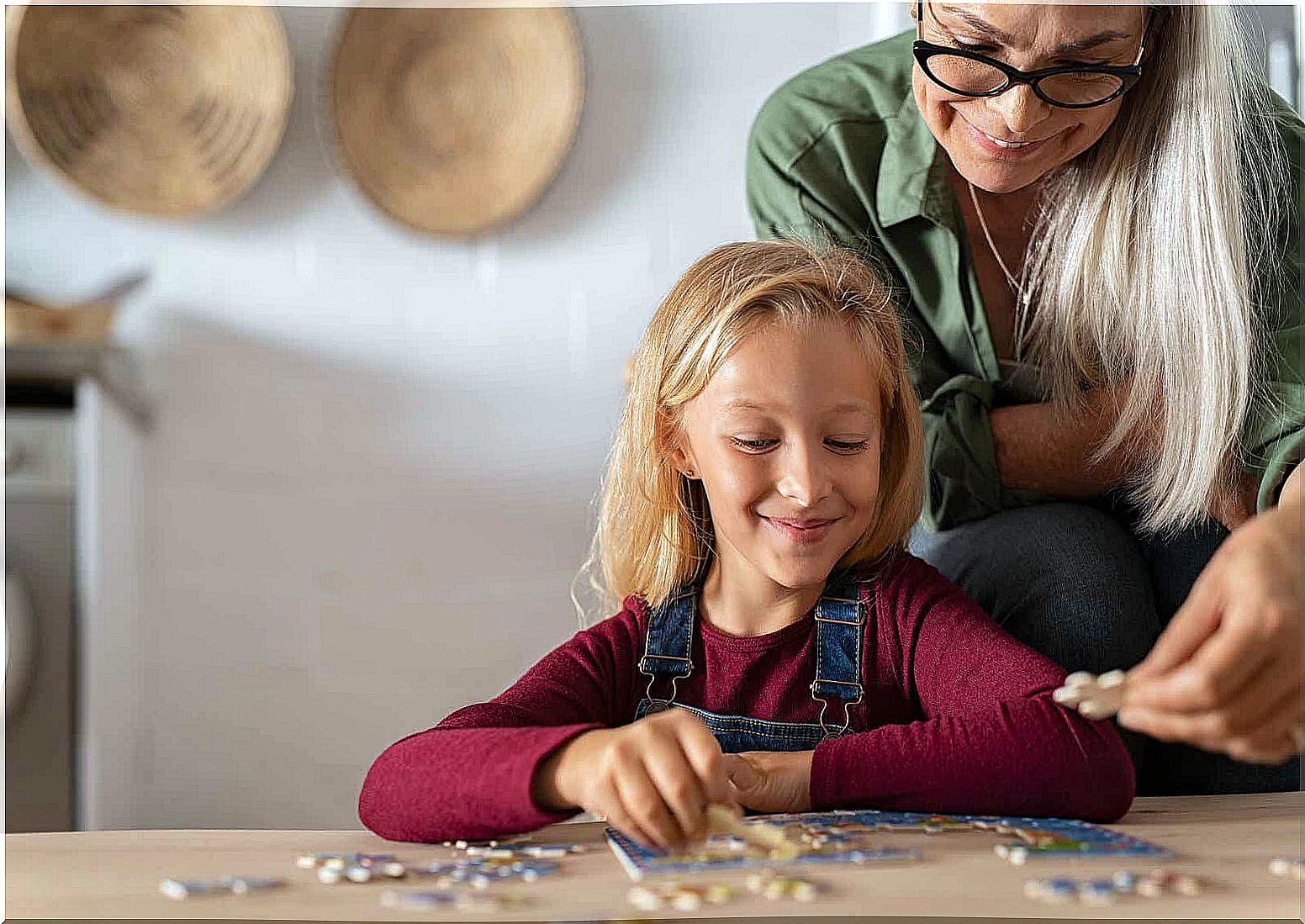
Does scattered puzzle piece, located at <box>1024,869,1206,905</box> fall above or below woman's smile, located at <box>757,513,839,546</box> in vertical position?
below

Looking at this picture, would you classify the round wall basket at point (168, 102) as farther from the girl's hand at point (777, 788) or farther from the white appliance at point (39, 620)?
the girl's hand at point (777, 788)

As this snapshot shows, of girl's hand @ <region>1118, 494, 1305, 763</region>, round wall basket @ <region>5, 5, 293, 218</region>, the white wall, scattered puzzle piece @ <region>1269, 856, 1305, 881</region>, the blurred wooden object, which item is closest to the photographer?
girl's hand @ <region>1118, 494, 1305, 763</region>

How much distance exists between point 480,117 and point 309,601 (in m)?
1.07

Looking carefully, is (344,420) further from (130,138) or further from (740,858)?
(740,858)

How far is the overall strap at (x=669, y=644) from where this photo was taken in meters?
1.22

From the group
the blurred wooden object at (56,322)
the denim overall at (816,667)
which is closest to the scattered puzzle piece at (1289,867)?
the denim overall at (816,667)

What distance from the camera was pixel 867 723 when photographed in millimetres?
1192

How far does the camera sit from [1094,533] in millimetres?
1352

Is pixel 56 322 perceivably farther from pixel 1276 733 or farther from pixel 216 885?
pixel 1276 733

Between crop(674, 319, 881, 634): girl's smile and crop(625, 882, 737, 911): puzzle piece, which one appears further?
crop(674, 319, 881, 634): girl's smile

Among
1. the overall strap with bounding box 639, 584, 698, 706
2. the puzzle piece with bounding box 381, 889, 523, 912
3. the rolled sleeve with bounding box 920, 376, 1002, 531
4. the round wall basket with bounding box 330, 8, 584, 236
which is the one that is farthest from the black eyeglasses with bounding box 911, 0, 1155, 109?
the round wall basket with bounding box 330, 8, 584, 236

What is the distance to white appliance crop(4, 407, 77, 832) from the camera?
2.16 metres

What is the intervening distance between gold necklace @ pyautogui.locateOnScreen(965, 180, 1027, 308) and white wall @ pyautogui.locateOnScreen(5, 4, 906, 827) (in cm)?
132

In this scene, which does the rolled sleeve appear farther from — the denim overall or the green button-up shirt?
the denim overall
